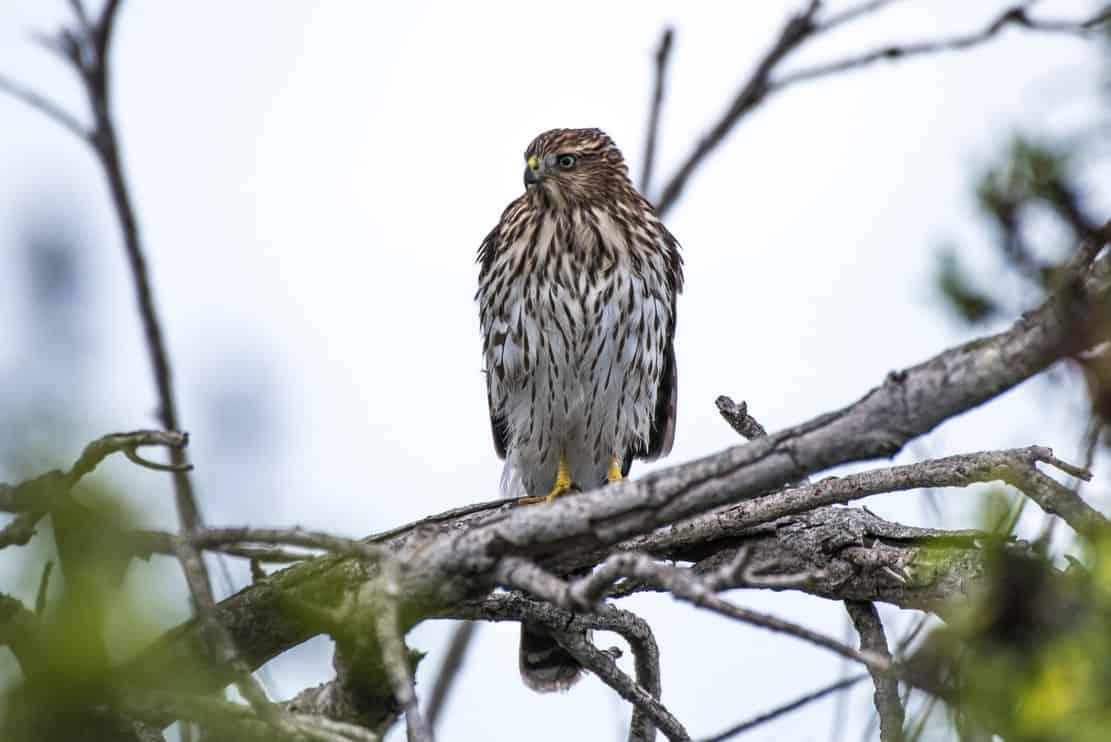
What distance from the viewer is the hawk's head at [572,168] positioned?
6465 mm

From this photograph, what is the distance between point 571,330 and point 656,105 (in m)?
1.14

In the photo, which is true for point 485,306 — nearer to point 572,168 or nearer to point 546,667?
point 572,168

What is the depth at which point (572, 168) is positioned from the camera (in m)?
6.62

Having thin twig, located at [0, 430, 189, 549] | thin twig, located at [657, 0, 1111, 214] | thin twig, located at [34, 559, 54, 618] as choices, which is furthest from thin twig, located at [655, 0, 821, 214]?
thin twig, located at [34, 559, 54, 618]

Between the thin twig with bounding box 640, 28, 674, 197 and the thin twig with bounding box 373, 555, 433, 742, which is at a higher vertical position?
the thin twig with bounding box 640, 28, 674, 197

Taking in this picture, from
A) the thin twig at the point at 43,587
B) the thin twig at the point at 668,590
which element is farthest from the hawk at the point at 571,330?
the thin twig at the point at 43,587

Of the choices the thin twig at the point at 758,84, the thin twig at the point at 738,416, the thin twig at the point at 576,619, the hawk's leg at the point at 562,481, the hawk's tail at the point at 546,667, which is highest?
the thin twig at the point at 758,84

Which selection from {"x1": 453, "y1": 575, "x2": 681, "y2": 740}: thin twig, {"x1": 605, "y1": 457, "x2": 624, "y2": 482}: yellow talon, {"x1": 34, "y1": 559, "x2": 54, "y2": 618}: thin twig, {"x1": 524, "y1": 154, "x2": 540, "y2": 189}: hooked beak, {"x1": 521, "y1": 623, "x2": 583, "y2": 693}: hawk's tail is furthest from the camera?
{"x1": 524, "y1": 154, "x2": 540, "y2": 189}: hooked beak

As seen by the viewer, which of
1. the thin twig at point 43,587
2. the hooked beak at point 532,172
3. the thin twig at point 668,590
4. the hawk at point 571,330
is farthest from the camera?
the hooked beak at point 532,172

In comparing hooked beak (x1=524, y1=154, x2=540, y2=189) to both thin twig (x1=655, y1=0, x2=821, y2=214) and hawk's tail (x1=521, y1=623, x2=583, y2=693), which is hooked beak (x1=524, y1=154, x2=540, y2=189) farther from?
hawk's tail (x1=521, y1=623, x2=583, y2=693)

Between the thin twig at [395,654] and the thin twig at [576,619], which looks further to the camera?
the thin twig at [576,619]

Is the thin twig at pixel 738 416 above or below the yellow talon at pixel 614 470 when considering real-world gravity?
below

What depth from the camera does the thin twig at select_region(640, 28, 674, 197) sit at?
19.5ft

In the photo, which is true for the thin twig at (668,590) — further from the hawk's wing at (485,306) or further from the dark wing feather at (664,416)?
the dark wing feather at (664,416)
